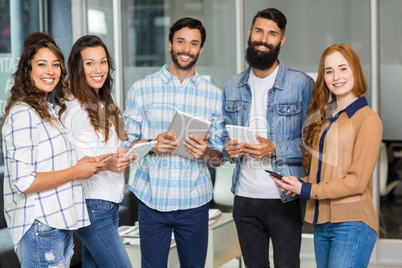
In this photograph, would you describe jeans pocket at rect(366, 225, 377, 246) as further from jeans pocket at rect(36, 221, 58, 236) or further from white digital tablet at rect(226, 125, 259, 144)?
jeans pocket at rect(36, 221, 58, 236)

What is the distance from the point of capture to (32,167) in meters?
2.02

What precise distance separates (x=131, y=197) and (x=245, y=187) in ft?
8.66

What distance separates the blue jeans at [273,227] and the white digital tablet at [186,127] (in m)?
0.39

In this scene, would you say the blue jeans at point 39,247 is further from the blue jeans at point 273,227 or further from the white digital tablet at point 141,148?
the blue jeans at point 273,227

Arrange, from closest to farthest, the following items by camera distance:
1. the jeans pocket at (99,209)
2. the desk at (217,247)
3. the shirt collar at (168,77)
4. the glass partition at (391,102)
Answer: the jeans pocket at (99,209) < the shirt collar at (168,77) < the desk at (217,247) < the glass partition at (391,102)

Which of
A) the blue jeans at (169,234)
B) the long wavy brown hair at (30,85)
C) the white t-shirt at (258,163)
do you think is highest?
the long wavy brown hair at (30,85)

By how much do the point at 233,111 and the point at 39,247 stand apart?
123 centimetres

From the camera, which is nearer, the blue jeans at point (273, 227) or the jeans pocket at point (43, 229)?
the jeans pocket at point (43, 229)

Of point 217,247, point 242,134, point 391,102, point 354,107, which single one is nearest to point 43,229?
point 242,134

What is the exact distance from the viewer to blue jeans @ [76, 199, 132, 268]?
2.37m

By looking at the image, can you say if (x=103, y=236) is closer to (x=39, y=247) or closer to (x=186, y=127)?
(x=39, y=247)

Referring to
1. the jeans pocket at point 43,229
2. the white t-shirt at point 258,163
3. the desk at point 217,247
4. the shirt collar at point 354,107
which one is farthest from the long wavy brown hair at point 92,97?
the desk at point 217,247

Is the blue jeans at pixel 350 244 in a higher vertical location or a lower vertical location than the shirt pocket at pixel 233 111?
lower

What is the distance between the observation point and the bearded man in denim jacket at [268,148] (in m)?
2.52
